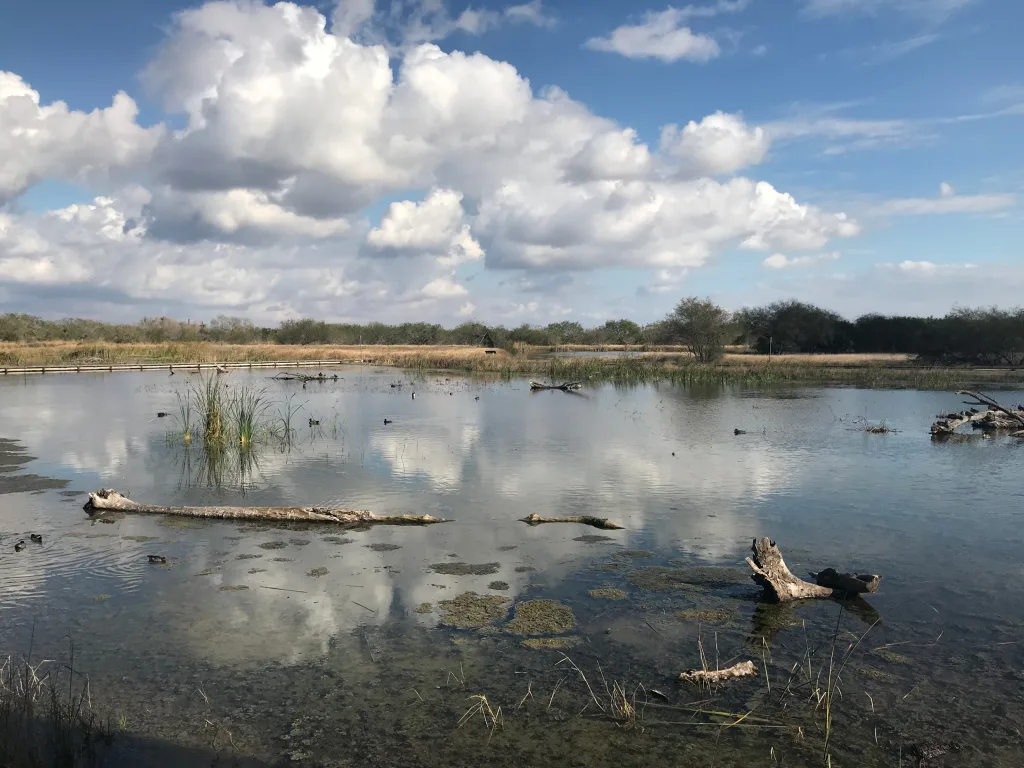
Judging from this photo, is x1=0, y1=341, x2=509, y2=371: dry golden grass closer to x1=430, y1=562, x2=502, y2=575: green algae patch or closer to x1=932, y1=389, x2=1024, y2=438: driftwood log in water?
x1=932, y1=389, x2=1024, y2=438: driftwood log in water

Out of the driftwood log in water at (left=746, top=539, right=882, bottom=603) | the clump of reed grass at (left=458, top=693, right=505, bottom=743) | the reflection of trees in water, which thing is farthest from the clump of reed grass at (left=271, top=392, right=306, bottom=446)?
the clump of reed grass at (left=458, top=693, right=505, bottom=743)

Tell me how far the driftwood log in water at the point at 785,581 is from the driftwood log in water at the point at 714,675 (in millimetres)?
1519

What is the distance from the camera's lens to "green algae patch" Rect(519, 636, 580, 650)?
538 cm

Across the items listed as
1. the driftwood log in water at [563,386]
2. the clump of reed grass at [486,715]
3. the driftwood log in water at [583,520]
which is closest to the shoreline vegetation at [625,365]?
the driftwood log in water at [563,386]

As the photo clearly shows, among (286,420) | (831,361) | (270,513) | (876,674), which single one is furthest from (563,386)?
(831,361)

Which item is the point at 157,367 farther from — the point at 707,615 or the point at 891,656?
the point at 891,656

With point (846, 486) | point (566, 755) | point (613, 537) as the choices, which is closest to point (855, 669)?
point (566, 755)

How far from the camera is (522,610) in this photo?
19.8ft

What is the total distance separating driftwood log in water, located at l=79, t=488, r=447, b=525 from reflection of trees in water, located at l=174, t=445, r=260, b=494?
1.55 meters

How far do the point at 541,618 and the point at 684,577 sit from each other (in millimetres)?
1759

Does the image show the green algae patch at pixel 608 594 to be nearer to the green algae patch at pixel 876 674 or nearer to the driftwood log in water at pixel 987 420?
the green algae patch at pixel 876 674

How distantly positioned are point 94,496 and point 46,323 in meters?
80.5

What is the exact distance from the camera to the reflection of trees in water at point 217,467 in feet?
36.9

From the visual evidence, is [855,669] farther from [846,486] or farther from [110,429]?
[110,429]
